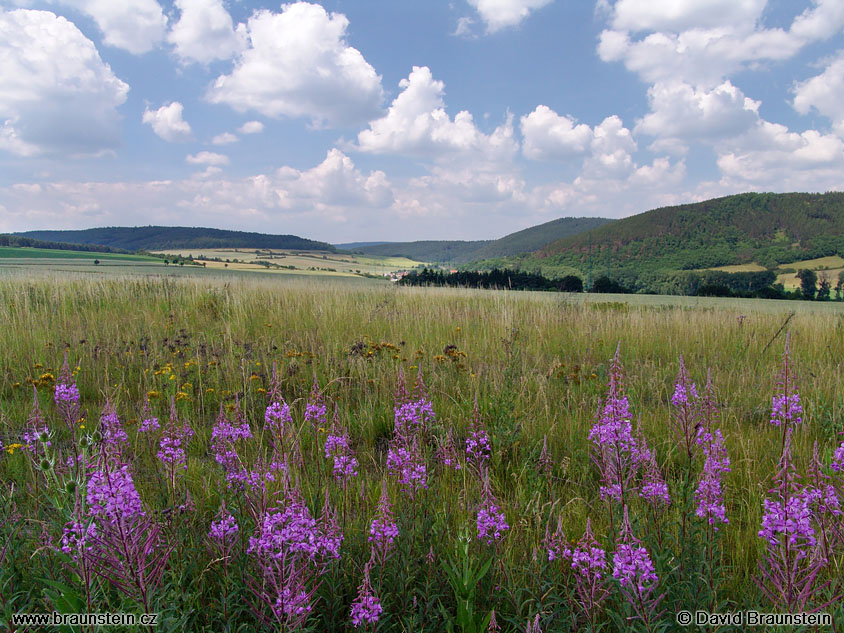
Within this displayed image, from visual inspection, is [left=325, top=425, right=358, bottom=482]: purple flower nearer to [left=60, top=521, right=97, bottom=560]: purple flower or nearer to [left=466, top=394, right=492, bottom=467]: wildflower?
[left=466, top=394, right=492, bottom=467]: wildflower

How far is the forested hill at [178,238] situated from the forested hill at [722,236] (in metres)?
79.9

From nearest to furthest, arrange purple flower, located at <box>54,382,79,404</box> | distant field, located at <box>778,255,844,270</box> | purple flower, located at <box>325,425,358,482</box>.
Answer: purple flower, located at <box>54,382,79,404</box>
purple flower, located at <box>325,425,358,482</box>
distant field, located at <box>778,255,844,270</box>

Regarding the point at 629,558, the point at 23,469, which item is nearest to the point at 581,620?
the point at 629,558

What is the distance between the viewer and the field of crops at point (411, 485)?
154cm

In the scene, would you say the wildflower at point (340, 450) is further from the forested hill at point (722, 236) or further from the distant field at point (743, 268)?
the distant field at point (743, 268)

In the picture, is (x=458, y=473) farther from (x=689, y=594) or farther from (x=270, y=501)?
(x=689, y=594)

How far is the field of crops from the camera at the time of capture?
1.54 metres

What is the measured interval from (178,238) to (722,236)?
15987cm

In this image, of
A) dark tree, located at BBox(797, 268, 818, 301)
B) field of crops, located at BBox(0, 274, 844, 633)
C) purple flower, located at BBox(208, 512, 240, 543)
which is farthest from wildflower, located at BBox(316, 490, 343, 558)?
dark tree, located at BBox(797, 268, 818, 301)

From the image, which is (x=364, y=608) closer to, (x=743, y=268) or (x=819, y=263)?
(x=743, y=268)

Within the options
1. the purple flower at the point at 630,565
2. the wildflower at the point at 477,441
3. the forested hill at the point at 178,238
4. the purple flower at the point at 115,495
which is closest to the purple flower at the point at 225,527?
the purple flower at the point at 115,495

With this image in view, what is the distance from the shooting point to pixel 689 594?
174cm

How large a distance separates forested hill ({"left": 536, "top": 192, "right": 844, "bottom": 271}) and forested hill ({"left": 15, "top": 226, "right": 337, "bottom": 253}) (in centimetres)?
7987

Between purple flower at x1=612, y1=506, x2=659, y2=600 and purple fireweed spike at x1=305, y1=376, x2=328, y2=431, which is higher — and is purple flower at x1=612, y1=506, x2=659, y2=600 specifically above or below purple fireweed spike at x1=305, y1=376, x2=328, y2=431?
below
